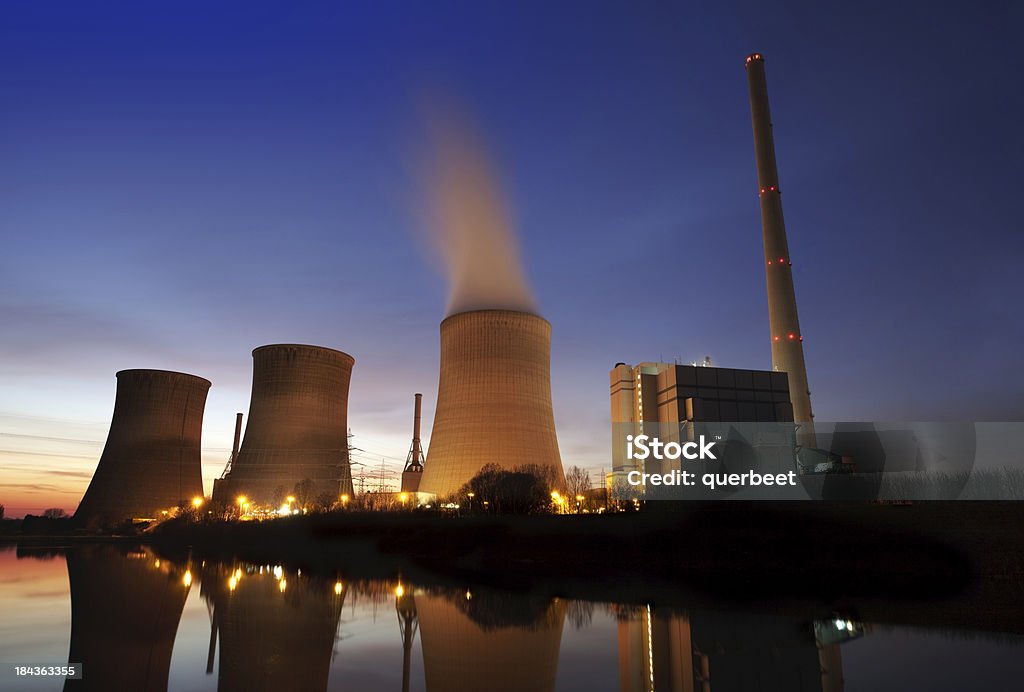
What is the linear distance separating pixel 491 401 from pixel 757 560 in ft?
32.1

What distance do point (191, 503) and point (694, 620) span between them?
33914mm

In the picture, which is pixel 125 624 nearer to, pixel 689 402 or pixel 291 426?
pixel 291 426

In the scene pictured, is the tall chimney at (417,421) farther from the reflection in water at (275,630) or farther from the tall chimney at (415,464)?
the reflection in water at (275,630)

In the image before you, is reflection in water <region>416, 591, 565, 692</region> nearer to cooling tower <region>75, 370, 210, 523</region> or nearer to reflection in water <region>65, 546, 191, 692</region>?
reflection in water <region>65, 546, 191, 692</region>

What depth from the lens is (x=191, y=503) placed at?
34781 mm

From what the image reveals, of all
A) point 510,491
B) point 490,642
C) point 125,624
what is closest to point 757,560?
point 510,491

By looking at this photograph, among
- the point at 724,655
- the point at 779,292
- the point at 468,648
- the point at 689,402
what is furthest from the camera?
the point at 779,292

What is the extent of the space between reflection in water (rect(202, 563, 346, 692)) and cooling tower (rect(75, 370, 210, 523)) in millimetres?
20102

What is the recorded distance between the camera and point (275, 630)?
8.12 meters

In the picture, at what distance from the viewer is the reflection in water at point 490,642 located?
18.1ft

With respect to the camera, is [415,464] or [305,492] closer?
[305,492]

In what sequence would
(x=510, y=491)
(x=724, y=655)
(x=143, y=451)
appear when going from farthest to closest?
(x=143, y=451)
(x=510, y=491)
(x=724, y=655)

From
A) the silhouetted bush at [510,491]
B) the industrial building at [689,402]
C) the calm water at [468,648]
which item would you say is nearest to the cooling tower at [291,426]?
the silhouetted bush at [510,491]

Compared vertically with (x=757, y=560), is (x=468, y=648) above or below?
below
